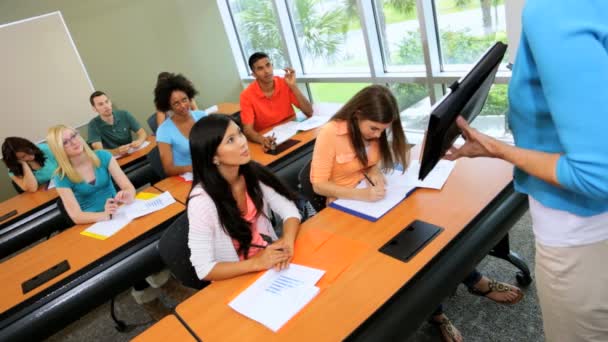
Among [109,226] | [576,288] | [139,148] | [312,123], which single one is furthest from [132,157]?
[576,288]

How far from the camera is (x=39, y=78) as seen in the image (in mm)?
4566

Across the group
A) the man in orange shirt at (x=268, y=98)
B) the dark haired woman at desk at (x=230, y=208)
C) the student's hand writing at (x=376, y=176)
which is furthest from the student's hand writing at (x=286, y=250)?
the man in orange shirt at (x=268, y=98)

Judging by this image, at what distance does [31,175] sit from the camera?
3301 millimetres

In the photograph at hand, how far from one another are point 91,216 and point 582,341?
2361 millimetres

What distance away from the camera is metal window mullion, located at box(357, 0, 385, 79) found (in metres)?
3.96

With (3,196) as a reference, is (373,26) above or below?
above

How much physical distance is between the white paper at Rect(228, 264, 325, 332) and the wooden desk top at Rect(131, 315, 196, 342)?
163 millimetres

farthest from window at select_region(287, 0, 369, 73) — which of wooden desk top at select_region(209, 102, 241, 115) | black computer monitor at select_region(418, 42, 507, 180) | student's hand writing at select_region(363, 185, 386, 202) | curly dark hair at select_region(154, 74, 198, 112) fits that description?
black computer monitor at select_region(418, 42, 507, 180)

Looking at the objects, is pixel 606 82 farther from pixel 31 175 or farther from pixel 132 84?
pixel 132 84

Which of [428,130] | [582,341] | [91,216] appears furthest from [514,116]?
[91,216]

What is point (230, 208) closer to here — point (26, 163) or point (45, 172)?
point (45, 172)

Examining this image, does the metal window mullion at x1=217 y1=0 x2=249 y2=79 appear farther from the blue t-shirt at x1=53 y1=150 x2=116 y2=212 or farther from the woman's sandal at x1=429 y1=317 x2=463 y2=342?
the woman's sandal at x1=429 y1=317 x2=463 y2=342

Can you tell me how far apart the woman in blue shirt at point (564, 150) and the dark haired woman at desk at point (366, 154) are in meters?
0.75

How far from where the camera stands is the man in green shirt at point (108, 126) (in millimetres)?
4078
